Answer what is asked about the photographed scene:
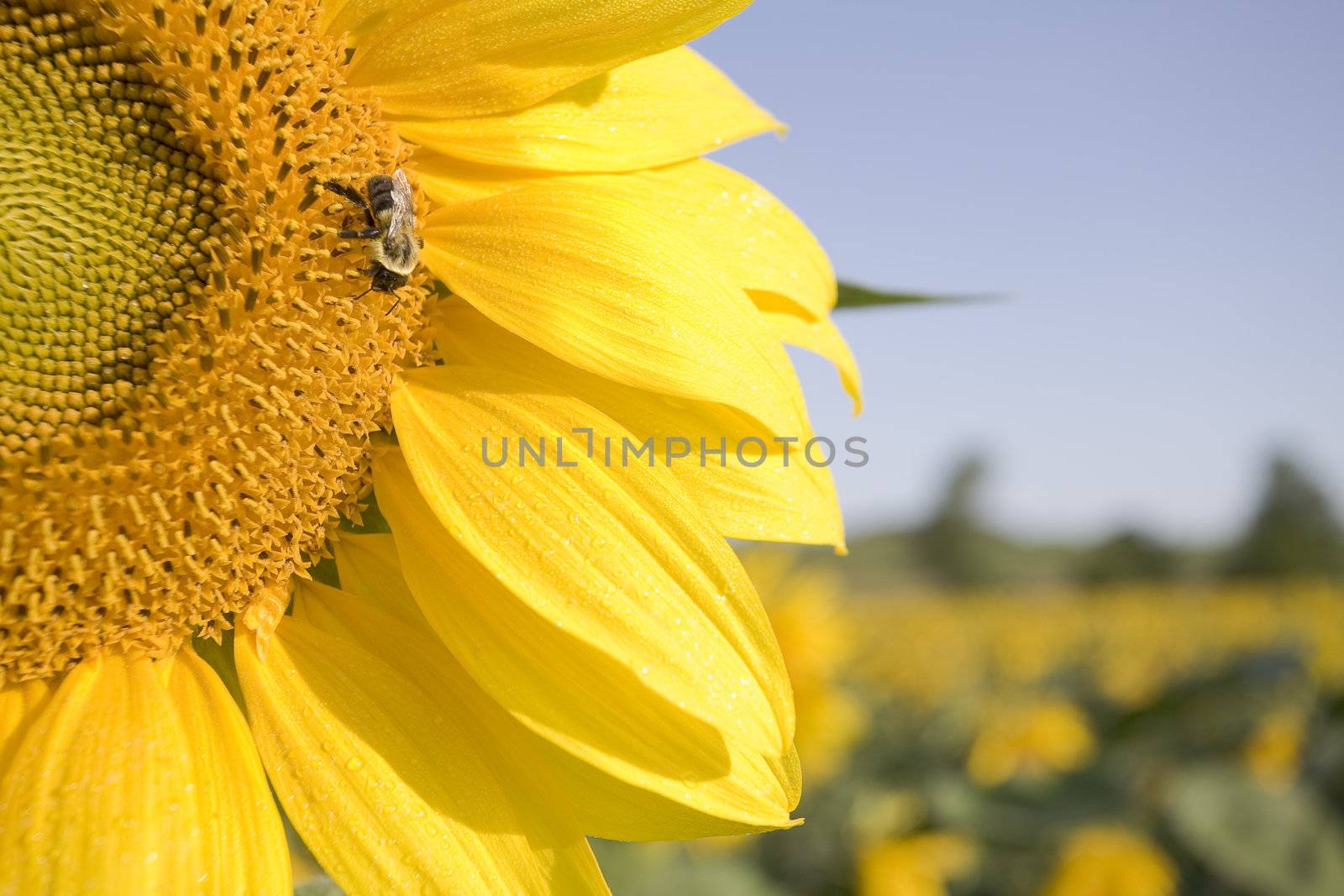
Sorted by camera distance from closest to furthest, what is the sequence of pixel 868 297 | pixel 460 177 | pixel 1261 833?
pixel 460 177, pixel 868 297, pixel 1261 833

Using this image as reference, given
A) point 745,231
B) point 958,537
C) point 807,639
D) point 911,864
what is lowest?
point 958,537

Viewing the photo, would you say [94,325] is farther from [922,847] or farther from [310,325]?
[922,847]

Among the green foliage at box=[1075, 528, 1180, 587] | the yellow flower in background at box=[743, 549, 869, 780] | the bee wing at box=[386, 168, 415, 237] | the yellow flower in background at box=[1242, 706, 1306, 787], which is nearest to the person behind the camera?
the bee wing at box=[386, 168, 415, 237]

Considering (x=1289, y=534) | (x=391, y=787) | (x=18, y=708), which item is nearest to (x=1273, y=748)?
(x=391, y=787)

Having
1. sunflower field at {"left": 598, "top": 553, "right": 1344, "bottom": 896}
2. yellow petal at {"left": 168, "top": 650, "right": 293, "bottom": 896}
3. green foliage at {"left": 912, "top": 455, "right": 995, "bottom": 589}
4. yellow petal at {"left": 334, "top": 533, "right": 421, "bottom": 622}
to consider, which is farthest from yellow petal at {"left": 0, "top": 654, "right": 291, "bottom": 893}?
green foliage at {"left": 912, "top": 455, "right": 995, "bottom": 589}

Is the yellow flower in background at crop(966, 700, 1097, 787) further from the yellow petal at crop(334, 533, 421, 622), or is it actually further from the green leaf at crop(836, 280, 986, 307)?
the yellow petal at crop(334, 533, 421, 622)

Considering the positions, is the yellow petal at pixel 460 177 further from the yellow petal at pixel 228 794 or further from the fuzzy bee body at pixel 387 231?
the yellow petal at pixel 228 794

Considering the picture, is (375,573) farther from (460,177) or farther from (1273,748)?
(1273,748)
